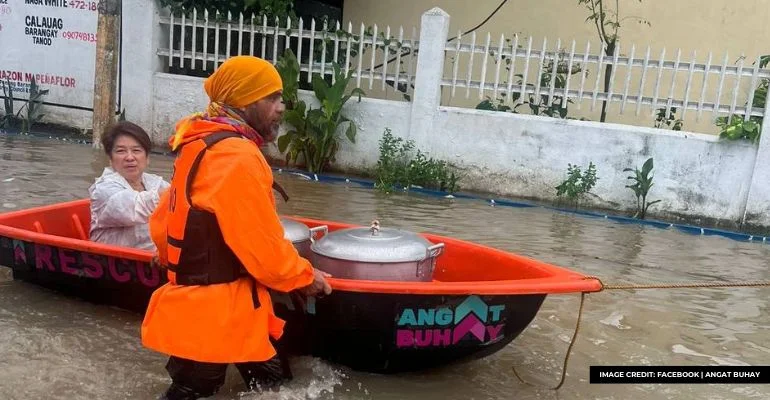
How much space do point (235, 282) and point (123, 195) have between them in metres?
1.51

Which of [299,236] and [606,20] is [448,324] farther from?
[606,20]

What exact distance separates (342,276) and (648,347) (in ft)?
6.24

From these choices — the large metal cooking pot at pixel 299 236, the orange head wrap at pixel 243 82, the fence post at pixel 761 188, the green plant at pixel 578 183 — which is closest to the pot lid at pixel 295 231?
the large metal cooking pot at pixel 299 236

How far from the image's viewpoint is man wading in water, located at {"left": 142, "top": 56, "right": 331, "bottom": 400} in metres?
2.66

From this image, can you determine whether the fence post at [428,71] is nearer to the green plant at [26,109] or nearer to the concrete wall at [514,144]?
the concrete wall at [514,144]

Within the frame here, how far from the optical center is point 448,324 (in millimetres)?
3305

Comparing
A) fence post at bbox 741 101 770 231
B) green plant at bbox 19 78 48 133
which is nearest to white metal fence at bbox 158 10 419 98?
green plant at bbox 19 78 48 133

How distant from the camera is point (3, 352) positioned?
12.0 feet

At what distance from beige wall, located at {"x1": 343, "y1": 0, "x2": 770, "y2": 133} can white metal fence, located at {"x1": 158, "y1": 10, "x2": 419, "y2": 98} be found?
2.49ft

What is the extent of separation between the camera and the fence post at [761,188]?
759cm

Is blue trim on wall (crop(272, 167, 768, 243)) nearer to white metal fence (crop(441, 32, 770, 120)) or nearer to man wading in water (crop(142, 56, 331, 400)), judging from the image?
white metal fence (crop(441, 32, 770, 120))

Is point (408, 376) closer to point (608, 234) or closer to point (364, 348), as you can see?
point (364, 348)

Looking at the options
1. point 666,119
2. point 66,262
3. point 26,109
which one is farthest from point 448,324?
point 26,109

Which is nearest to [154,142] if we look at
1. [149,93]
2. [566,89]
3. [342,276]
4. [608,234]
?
[149,93]
